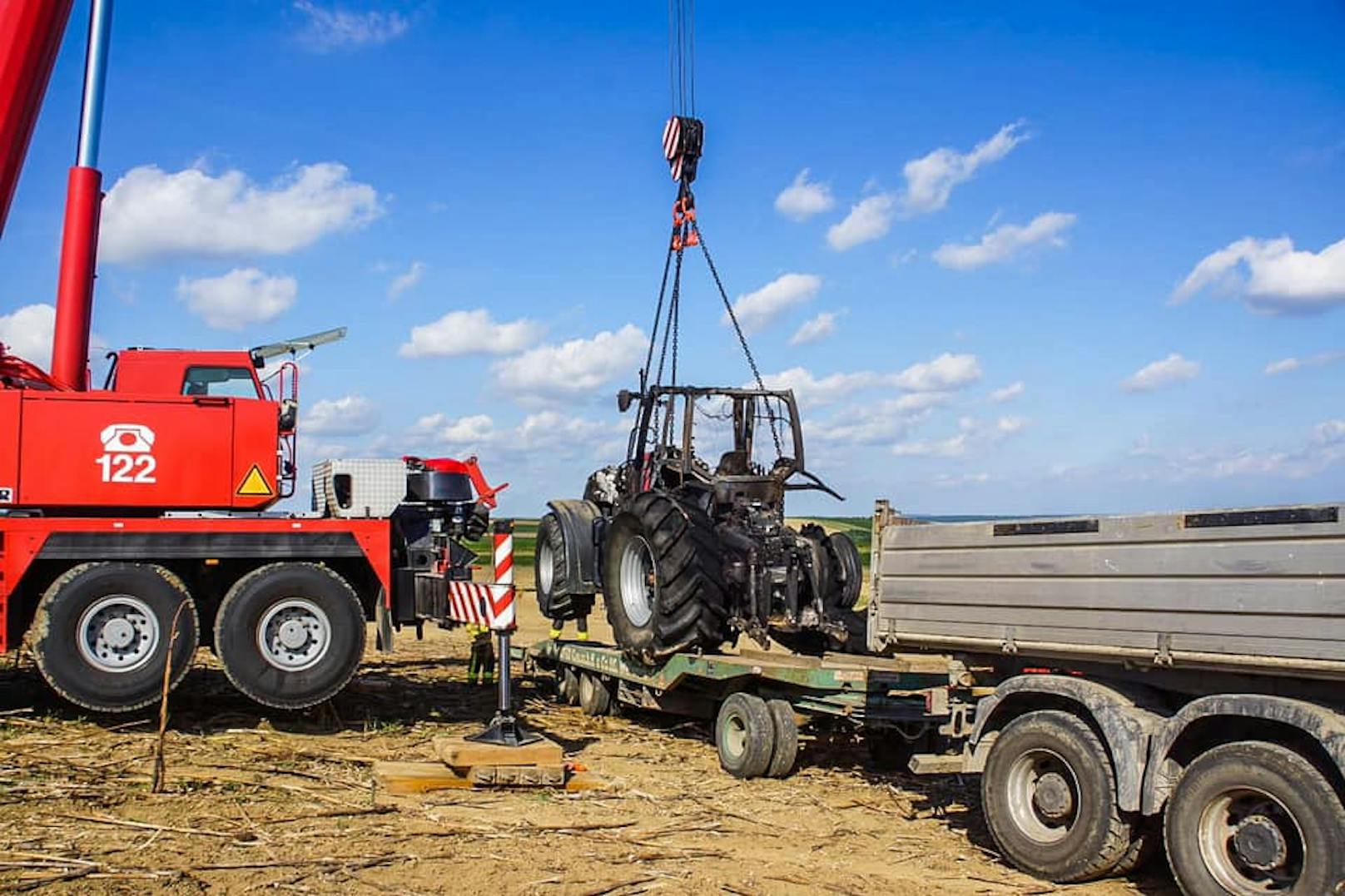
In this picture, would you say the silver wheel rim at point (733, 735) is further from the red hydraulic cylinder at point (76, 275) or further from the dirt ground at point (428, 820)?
the red hydraulic cylinder at point (76, 275)

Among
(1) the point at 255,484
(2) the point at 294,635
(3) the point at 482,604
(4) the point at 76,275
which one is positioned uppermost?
(4) the point at 76,275

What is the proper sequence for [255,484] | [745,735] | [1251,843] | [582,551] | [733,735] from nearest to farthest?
[1251,843]
[745,735]
[733,735]
[255,484]
[582,551]

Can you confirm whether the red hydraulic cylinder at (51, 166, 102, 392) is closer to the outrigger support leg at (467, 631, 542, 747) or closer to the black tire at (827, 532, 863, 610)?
the outrigger support leg at (467, 631, 542, 747)


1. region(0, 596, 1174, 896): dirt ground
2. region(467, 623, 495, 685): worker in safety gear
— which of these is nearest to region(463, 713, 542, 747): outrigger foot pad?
region(0, 596, 1174, 896): dirt ground

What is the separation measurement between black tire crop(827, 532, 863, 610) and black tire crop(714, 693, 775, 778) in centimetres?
153

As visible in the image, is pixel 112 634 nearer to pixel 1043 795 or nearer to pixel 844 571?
A: pixel 844 571

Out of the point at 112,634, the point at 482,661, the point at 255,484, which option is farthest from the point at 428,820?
the point at 482,661

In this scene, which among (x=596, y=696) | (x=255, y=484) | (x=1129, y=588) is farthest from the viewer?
(x=596, y=696)

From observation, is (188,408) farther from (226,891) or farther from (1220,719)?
(1220,719)

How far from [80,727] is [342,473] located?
2.67 metres

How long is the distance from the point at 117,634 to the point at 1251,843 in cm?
775

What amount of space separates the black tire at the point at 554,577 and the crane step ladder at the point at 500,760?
2.94m

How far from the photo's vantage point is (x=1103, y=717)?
255 inches

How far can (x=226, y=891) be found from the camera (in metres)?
5.91
